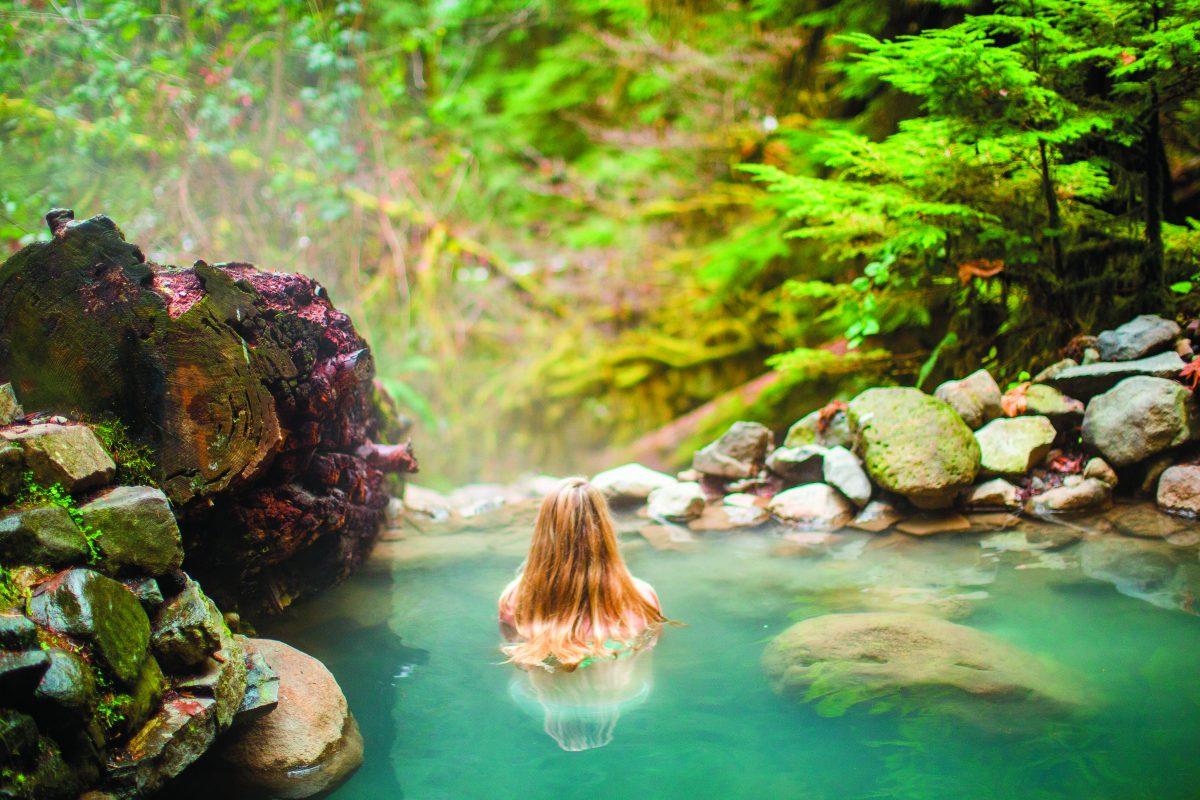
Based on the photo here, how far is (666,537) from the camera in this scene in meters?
5.91

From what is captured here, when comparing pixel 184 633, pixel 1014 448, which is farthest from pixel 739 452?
pixel 184 633

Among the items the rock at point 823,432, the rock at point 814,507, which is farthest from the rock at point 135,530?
the rock at point 823,432

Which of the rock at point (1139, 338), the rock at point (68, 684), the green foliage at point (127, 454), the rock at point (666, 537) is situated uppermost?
the green foliage at point (127, 454)

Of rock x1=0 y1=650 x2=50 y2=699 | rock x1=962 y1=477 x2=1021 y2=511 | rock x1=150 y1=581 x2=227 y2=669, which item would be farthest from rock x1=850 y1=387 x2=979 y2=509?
rock x1=0 y1=650 x2=50 y2=699

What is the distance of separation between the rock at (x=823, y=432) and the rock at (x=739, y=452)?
252mm

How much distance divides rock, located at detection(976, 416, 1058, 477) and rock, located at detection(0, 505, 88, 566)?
5.54m

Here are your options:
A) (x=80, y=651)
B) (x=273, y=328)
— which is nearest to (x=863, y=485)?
(x=273, y=328)

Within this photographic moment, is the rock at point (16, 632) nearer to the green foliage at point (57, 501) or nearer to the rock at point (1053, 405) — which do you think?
the green foliage at point (57, 501)

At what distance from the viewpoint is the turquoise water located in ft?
9.31

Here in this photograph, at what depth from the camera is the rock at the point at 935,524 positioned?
536cm

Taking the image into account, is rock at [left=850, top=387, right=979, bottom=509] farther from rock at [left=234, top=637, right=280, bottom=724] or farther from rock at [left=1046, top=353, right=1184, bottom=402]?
rock at [left=234, top=637, right=280, bottom=724]

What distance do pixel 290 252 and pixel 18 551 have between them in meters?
6.12

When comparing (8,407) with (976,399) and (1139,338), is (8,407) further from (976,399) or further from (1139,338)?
(1139,338)

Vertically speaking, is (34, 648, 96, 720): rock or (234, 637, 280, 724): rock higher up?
(34, 648, 96, 720): rock
